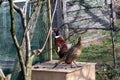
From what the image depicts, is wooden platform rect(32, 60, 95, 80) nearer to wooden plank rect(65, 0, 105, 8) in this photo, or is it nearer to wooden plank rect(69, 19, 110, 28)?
wooden plank rect(65, 0, 105, 8)

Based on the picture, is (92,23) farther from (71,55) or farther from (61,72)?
(61,72)

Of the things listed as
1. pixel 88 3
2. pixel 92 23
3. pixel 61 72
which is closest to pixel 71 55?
pixel 61 72

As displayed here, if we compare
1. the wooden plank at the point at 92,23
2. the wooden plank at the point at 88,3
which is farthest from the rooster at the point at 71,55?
the wooden plank at the point at 92,23

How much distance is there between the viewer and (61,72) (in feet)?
15.2

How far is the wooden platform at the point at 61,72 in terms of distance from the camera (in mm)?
4667

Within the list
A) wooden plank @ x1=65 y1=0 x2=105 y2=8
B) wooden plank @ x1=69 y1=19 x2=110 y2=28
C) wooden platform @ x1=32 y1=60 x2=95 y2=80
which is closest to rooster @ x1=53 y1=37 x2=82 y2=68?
wooden platform @ x1=32 y1=60 x2=95 y2=80

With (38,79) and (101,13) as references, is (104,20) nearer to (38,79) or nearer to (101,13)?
(101,13)

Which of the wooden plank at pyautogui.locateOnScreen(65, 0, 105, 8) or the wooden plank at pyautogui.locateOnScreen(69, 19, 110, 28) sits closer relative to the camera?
the wooden plank at pyautogui.locateOnScreen(65, 0, 105, 8)

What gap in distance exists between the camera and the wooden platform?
467cm

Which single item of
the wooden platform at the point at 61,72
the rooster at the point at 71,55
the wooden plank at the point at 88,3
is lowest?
the wooden platform at the point at 61,72

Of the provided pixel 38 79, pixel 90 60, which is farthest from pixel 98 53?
pixel 38 79

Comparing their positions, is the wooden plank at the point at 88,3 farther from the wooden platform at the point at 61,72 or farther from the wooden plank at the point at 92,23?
the wooden platform at the point at 61,72

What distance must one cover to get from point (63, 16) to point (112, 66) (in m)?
1.79

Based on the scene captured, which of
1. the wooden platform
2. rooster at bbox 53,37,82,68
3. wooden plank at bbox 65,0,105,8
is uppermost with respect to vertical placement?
wooden plank at bbox 65,0,105,8
